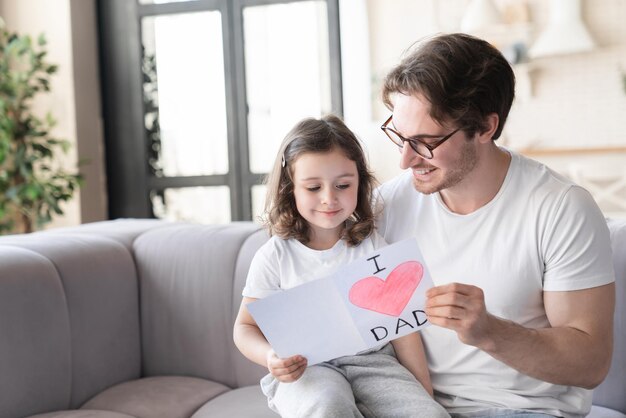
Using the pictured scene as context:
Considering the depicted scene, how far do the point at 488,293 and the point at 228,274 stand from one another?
100 cm

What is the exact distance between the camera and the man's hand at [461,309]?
4.41ft

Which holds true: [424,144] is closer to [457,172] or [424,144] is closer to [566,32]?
[457,172]

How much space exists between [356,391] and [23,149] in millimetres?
3288

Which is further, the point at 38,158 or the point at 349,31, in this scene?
the point at 349,31

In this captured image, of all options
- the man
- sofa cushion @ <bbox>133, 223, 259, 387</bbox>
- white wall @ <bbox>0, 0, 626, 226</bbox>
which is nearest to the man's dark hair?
A: the man

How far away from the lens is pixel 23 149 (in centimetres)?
439

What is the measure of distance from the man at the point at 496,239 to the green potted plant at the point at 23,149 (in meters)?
3.15

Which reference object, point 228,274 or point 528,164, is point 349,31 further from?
point 528,164

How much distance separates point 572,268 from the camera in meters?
1.53

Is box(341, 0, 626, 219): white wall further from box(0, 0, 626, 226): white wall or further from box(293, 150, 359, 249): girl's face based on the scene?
box(293, 150, 359, 249): girl's face

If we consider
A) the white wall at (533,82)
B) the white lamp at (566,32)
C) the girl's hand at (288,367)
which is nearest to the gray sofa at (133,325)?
the girl's hand at (288,367)

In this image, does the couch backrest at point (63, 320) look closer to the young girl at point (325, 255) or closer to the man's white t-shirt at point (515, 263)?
the young girl at point (325, 255)

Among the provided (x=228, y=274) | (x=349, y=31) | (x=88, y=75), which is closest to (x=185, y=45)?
(x=88, y=75)

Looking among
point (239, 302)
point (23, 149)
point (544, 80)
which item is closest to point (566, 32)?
point (544, 80)
